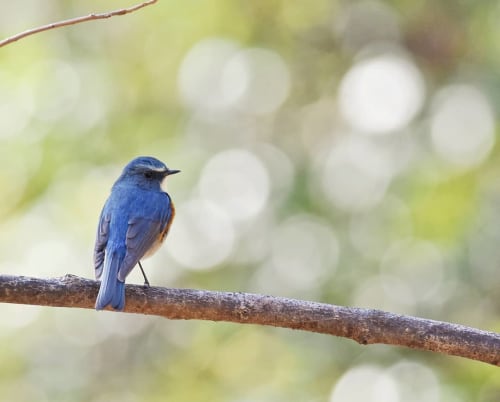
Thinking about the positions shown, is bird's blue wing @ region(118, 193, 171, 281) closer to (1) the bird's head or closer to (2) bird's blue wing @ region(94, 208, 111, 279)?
(2) bird's blue wing @ region(94, 208, 111, 279)

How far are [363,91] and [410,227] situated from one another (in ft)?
6.61

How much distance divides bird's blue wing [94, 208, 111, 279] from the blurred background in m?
1.73

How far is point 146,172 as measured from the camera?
5840 mm

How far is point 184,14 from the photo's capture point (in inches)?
325

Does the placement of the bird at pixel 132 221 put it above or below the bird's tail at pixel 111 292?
below

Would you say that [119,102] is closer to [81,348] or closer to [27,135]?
[27,135]

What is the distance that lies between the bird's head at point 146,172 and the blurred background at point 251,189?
3.91 ft

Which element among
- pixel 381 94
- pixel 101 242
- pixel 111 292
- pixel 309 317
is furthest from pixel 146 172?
pixel 381 94

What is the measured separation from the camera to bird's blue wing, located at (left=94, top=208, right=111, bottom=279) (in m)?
4.62

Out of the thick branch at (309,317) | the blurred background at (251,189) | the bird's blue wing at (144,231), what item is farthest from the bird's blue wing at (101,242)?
the blurred background at (251,189)

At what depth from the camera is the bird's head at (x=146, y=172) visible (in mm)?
5789

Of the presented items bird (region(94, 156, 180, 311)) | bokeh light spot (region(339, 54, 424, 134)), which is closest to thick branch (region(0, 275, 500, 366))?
bird (region(94, 156, 180, 311))

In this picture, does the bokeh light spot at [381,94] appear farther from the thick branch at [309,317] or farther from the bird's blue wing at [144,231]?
the thick branch at [309,317]

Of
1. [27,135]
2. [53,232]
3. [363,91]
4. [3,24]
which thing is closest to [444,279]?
[363,91]
